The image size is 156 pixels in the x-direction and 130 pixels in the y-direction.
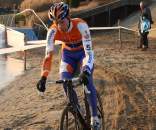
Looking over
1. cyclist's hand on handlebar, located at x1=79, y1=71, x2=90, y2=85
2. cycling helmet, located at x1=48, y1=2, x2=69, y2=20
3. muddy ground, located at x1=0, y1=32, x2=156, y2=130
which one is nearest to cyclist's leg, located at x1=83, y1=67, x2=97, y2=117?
cyclist's hand on handlebar, located at x1=79, y1=71, x2=90, y2=85

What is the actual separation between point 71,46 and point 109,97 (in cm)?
355

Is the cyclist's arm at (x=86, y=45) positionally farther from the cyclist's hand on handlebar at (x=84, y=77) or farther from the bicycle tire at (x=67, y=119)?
the bicycle tire at (x=67, y=119)

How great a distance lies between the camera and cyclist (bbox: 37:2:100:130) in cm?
717

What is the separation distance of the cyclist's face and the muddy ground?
2034 millimetres

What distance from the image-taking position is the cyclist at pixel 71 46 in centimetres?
717

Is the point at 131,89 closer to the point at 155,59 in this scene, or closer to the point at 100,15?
the point at 155,59

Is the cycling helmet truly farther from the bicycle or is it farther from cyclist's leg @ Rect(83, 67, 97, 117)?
cyclist's leg @ Rect(83, 67, 97, 117)

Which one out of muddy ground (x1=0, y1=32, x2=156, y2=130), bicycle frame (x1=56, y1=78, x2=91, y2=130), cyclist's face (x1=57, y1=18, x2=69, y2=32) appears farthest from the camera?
muddy ground (x1=0, y1=32, x2=156, y2=130)

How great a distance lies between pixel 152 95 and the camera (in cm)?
1120

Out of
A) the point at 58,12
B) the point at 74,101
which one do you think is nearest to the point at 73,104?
the point at 74,101

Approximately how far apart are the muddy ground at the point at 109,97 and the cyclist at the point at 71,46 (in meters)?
1.43

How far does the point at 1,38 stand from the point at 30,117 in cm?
1529

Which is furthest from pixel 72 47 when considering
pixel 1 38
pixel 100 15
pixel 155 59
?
pixel 100 15

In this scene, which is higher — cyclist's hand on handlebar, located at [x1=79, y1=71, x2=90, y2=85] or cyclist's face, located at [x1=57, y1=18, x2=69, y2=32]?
cyclist's face, located at [x1=57, y1=18, x2=69, y2=32]
